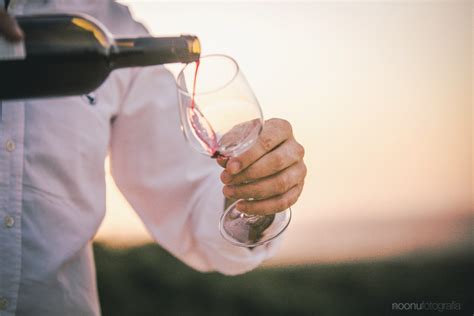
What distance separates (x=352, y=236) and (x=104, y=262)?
198 centimetres

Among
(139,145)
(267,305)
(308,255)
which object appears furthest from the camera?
(267,305)

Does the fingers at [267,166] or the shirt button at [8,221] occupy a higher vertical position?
the fingers at [267,166]

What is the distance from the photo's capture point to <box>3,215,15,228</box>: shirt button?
3.86ft

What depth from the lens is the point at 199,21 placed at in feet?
7.39

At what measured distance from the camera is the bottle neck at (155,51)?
976 millimetres

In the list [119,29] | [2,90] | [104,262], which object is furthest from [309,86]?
[104,262]

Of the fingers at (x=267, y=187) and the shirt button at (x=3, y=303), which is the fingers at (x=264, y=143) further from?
the shirt button at (x=3, y=303)

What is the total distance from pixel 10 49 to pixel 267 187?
444 mm

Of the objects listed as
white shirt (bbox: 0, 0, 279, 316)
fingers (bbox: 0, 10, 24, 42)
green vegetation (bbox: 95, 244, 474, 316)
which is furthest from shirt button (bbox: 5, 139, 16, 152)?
green vegetation (bbox: 95, 244, 474, 316)

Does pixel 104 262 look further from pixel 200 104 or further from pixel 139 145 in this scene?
pixel 200 104

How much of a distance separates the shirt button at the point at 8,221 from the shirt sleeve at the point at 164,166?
39 centimetres

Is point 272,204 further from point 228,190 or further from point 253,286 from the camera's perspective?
point 253,286

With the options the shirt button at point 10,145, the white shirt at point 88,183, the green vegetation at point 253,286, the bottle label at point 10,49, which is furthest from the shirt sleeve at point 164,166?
the green vegetation at point 253,286

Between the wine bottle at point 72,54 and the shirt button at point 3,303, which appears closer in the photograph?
the wine bottle at point 72,54
